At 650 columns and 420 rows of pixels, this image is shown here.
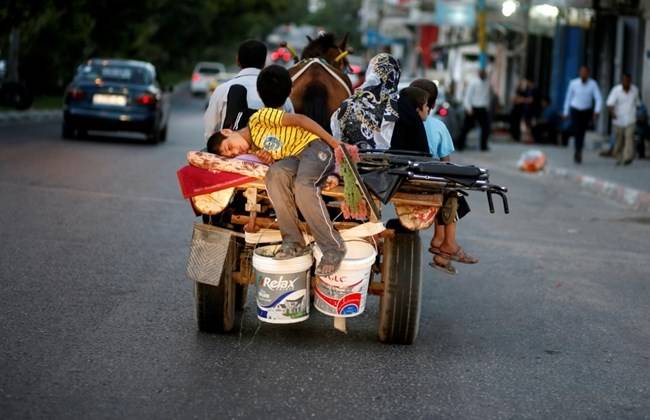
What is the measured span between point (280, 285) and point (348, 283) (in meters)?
0.36

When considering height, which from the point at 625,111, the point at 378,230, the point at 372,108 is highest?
the point at 372,108

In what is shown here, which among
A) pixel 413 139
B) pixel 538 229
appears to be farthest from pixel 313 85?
pixel 538 229

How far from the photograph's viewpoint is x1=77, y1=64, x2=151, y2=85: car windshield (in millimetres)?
25234

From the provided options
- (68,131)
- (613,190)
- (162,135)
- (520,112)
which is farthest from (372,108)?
(520,112)

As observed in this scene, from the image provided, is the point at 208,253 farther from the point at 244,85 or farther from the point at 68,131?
the point at 68,131

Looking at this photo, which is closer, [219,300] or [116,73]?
[219,300]

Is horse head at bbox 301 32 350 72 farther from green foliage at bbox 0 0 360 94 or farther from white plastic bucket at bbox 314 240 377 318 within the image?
green foliage at bbox 0 0 360 94

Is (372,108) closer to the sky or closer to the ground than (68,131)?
A: closer to the sky

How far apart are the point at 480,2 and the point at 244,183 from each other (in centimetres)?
3033

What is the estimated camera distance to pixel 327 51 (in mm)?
10086

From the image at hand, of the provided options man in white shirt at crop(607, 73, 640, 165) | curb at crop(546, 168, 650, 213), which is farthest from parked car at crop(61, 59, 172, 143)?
man in white shirt at crop(607, 73, 640, 165)

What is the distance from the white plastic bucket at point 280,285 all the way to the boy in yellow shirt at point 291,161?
59 mm

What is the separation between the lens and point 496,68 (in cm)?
5459

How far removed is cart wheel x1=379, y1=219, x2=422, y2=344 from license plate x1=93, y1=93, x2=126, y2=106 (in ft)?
57.7
